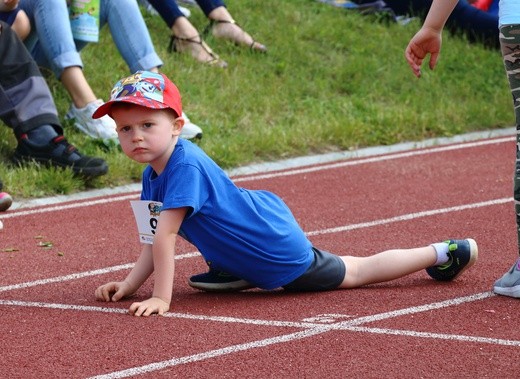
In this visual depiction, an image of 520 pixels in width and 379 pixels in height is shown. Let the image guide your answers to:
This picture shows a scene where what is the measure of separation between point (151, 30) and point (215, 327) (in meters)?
6.68

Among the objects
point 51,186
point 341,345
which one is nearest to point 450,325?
point 341,345

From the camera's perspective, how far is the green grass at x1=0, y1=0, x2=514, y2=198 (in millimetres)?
8320

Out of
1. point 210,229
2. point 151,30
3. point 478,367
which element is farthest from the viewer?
point 151,30

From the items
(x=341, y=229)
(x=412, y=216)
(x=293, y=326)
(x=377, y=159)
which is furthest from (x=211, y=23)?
(x=293, y=326)

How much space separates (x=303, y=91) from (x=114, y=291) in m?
5.59

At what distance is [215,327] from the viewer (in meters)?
4.29

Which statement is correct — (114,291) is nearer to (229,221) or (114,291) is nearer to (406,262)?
(229,221)

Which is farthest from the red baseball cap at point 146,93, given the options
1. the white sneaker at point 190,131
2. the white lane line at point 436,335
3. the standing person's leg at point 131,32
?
the standing person's leg at point 131,32

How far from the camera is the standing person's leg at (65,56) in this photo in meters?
7.91

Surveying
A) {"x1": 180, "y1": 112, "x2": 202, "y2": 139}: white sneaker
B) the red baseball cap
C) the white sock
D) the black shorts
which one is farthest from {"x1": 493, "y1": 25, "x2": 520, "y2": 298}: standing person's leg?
{"x1": 180, "y1": 112, "x2": 202, "y2": 139}: white sneaker

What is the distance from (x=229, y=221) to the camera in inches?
180

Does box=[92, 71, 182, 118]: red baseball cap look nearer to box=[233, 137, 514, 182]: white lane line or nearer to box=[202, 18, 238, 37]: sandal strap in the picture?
box=[233, 137, 514, 182]: white lane line

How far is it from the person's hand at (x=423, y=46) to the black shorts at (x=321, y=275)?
0.86 m

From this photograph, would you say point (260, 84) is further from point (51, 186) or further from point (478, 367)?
point (478, 367)
